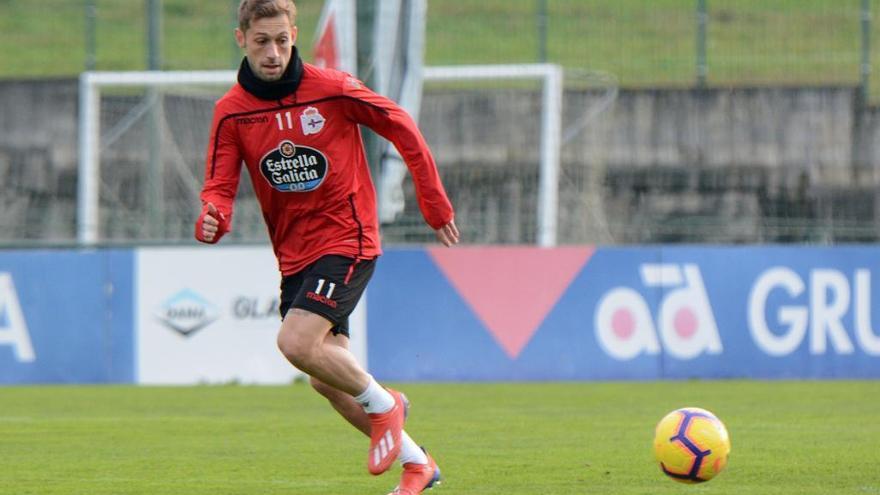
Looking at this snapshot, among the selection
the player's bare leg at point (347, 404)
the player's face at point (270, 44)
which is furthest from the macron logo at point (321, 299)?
the player's face at point (270, 44)

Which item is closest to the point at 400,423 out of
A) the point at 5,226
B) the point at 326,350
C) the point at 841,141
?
the point at 326,350

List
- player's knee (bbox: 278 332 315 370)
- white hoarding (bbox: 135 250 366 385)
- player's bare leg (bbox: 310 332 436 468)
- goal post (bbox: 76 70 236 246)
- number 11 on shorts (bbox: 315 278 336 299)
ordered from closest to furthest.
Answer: player's knee (bbox: 278 332 315 370) < number 11 on shorts (bbox: 315 278 336 299) < player's bare leg (bbox: 310 332 436 468) < white hoarding (bbox: 135 250 366 385) < goal post (bbox: 76 70 236 246)

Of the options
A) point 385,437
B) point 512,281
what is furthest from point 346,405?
point 512,281

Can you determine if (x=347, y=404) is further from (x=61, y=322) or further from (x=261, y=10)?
(x=61, y=322)

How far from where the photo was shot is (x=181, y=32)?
23.2 m

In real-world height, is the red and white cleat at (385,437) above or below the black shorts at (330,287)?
below

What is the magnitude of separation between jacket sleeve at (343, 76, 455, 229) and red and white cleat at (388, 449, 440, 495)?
1063 mm

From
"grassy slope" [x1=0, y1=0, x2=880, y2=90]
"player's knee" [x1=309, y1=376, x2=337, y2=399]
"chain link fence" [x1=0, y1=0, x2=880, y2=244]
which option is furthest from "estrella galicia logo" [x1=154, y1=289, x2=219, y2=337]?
"player's knee" [x1=309, y1=376, x2=337, y2=399]

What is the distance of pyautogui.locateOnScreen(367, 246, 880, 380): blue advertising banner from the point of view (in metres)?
16.0

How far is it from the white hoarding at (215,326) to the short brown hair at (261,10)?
344 inches

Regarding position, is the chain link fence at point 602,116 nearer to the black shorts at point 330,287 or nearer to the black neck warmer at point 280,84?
the black shorts at point 330,287

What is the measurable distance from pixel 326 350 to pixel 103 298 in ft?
30.5

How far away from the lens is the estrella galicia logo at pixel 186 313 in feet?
53.0

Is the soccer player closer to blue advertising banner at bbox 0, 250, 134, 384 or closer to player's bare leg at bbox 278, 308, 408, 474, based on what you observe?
player's bare leg at bbox 278, 308, 408, 474
